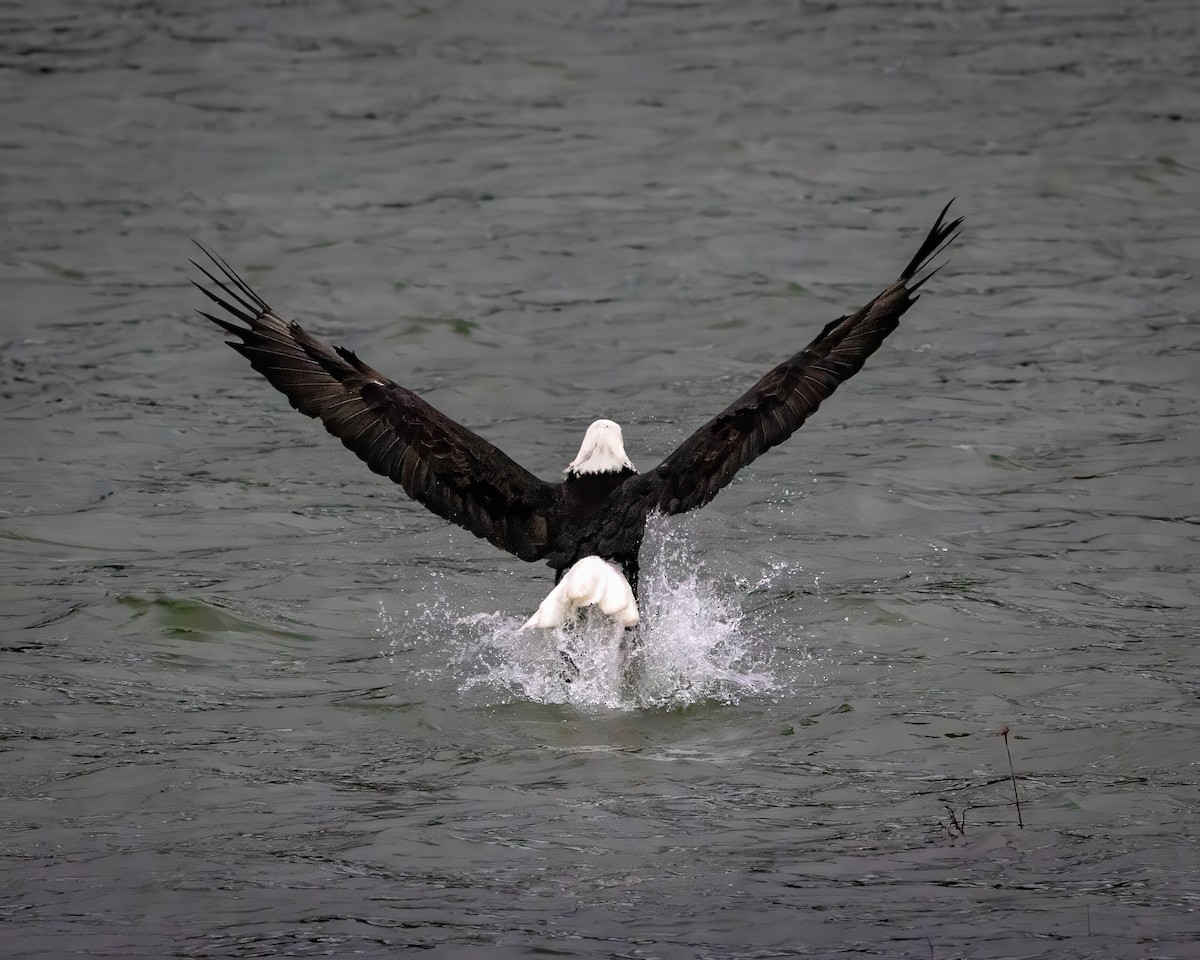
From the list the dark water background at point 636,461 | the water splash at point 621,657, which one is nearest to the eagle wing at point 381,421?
the water splash at point 621,657

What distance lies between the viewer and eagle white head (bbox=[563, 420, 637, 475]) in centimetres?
878

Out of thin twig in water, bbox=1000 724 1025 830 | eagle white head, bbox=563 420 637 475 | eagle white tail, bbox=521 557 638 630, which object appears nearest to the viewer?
thin twig in water, bbox=1000 724 1025 830

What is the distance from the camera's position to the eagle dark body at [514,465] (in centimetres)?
835

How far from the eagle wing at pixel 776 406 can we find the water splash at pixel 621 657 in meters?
0.37

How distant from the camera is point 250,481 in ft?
36.8

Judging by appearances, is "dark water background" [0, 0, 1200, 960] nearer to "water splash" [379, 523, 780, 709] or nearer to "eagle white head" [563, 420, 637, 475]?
"water splash" [379, 523, 780, 709]

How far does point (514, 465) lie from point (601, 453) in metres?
0.38

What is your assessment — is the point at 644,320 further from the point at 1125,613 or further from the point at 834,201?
the point at 1125,613

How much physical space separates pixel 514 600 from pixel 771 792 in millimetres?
2664

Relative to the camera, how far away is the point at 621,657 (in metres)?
8.41

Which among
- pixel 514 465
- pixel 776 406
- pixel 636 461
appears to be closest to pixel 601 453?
pixel 514 465

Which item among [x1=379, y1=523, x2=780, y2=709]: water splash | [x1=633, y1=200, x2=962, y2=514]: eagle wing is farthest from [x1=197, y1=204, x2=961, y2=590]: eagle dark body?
[x1=379, y1=523, x2=780, y2=709]: water splash

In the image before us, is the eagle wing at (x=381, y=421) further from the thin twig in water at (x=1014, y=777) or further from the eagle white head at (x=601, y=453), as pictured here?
the thin twig in water at (x=1014, y=777)

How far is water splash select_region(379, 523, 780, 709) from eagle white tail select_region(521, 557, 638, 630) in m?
0.17
